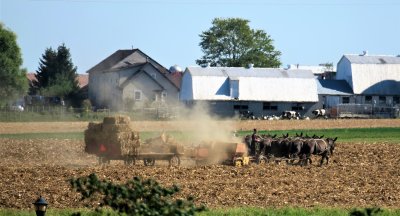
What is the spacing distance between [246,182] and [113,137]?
808 cm

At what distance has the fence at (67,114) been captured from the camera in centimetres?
8562

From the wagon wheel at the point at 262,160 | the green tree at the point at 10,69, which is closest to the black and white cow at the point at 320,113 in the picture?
the green tree at the point at 10,69

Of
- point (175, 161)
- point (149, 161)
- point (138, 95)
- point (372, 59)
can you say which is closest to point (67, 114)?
A: point (138, 95)

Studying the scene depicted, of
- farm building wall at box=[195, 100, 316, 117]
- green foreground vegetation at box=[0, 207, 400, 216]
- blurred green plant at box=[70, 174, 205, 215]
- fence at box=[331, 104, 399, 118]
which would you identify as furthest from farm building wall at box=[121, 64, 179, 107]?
blurred green plant at box=[70, 174, 205, 215]

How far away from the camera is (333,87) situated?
115062 mm

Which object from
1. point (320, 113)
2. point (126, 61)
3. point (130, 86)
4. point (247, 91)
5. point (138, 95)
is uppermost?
point (126, 61)

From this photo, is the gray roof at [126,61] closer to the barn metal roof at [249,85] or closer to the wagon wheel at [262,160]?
the barn metal roof at [249,85]

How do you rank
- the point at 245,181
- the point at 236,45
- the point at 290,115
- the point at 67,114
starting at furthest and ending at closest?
the point at 236,45, the point at 290,115, the point at 67,114, the point at 245,181

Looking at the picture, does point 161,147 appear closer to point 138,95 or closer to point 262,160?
point 262,160

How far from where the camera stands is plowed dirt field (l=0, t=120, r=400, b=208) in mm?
26719

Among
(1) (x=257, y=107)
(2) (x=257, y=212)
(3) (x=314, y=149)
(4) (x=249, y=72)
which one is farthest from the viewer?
(4) (x=249, y=72)

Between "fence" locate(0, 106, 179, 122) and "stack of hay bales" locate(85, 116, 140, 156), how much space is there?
44.7 m

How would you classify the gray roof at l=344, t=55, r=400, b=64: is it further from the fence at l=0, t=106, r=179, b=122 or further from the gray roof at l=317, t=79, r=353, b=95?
the fence at l=0, t=106, r=179, b=122

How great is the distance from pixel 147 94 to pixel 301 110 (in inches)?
683
